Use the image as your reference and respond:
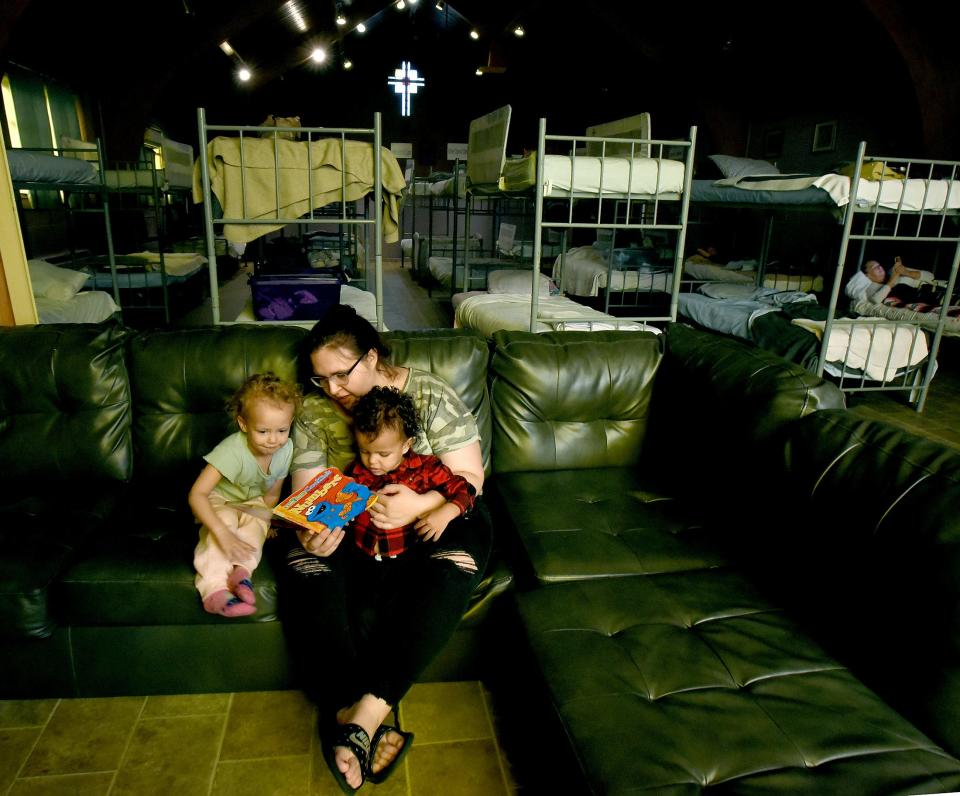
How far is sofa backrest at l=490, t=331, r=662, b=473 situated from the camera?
225 centimetres

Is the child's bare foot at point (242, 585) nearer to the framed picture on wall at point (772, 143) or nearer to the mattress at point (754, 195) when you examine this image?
the mattress at point (754, 195)

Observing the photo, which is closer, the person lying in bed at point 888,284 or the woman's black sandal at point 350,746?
the woman's black sandal at point 350,746

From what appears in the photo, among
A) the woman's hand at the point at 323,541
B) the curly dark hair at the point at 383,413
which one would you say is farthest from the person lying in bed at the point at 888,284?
the woman's hand at the point at 323,541

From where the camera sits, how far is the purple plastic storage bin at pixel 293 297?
3232 mm

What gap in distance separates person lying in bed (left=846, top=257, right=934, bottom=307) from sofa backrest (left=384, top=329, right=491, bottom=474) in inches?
168

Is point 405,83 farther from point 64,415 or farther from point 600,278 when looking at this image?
point 64,415

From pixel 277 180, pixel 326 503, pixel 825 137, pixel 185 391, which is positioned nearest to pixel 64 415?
pixel 185 391

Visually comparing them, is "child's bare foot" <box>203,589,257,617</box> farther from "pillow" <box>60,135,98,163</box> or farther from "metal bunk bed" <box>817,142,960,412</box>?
"pillow" <box>60,135,98,163</box>

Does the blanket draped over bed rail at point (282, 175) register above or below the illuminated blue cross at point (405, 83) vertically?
below

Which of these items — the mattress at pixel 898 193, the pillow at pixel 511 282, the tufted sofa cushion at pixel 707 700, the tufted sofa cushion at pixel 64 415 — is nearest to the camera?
the tufted sofa cushion at pixel 707 700

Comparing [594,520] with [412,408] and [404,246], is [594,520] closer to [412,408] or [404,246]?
[412,408]

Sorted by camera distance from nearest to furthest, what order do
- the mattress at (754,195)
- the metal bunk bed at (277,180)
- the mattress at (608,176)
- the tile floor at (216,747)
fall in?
the tile floor at (216,747) → the metal bunk bed at (277,180) → the mattress at (608,176) → the mattress at (754,195)

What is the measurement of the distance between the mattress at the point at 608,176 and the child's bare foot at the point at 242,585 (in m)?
2.37

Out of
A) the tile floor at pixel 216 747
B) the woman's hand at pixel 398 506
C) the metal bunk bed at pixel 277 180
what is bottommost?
the tile floor at pixel 216 747
